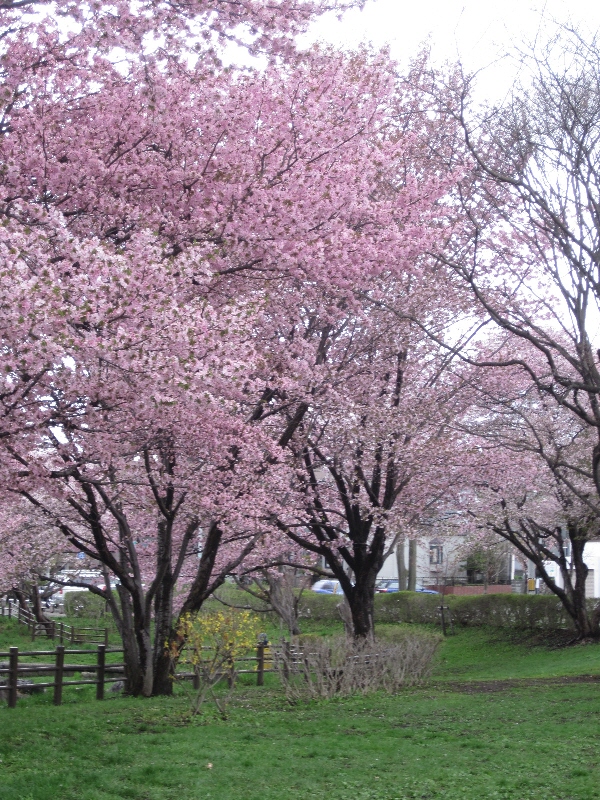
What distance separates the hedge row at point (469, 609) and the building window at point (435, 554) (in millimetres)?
12462

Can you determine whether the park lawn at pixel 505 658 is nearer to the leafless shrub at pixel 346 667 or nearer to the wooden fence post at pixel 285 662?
the leafless shrub at pixel 346 667

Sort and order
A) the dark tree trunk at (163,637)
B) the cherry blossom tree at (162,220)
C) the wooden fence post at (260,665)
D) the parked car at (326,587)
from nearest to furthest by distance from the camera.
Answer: the cherry blossom tree at (162,220)
the dark tree trunk at (163,637)
the wooden fence post at (260,665)
the parked car at (326,587)

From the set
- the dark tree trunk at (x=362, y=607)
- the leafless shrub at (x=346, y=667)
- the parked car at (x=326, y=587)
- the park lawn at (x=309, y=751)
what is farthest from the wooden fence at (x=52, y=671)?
the parked car at (x=326, y=587)

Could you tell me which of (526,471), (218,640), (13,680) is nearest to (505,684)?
(526,471)

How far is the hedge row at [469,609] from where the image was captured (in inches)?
1027

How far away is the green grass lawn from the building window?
105 feet

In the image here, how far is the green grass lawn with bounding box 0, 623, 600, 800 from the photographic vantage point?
6.18 m

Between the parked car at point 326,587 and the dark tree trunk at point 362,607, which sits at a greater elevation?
the dark tree trunk at point 362,607

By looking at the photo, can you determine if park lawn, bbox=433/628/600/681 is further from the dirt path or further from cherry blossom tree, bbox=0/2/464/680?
cherry blossom tree, bbox=0/2/464/680

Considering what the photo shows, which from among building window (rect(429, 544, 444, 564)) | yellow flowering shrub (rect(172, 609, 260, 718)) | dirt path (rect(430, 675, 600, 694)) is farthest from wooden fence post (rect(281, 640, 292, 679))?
building window (rect(429, 544, 444, 564))

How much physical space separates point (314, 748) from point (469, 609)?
70.8ft

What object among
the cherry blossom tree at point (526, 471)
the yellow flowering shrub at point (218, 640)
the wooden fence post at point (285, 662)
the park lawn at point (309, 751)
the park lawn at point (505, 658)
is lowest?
the park lawn at point (505, 658)

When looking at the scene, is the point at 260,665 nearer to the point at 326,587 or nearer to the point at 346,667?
the point at 346,667

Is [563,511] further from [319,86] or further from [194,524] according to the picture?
[319,86]
